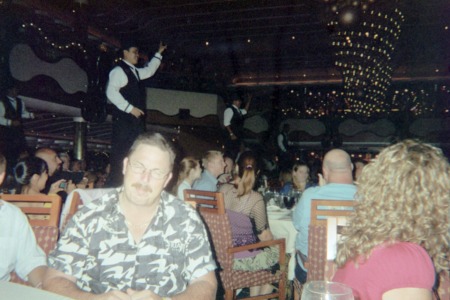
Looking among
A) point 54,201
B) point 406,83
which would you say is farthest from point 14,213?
point 406,83

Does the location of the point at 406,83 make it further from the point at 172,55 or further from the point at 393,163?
the point at 393,163

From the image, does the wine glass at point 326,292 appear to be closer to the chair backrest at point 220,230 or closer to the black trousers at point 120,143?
the chair backrest at point 220,230

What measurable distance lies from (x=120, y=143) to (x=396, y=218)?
4.06 m

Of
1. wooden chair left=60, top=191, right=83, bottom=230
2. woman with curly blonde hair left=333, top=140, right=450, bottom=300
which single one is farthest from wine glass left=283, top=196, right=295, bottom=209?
woman with curly blonde hair left=333, top=140, right=450, bottom=300

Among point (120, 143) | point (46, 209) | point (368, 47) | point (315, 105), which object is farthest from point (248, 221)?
point (315, 105)

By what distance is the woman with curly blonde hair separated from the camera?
1164mm

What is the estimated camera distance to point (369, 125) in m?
12.3

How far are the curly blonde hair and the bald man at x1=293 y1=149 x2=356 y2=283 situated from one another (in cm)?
157

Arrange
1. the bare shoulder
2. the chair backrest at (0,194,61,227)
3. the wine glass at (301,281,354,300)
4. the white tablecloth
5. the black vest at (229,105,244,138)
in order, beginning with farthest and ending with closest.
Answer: the black vest at (229,105,244,138) < the white tablecloth < the chair backrest at (0,194,61,227) < the bare shoulder < the wine glass at (301,281,354,300)

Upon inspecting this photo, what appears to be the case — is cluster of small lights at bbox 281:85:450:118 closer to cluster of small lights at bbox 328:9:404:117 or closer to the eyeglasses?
cluster of small lights at bbox 328:9:404:117

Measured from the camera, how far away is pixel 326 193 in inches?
115

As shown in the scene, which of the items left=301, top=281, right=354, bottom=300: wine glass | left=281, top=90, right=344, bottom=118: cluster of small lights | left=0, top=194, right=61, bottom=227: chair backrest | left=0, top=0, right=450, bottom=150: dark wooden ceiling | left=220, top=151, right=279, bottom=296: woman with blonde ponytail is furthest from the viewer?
left=281, top=90, right=344, bottom=118: cluster of small lights

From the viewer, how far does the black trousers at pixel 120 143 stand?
4838 mm

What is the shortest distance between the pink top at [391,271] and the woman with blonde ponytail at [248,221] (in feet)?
6.59
